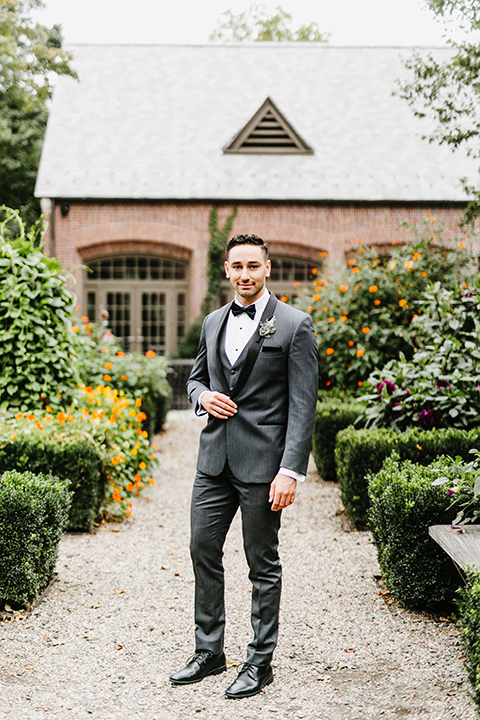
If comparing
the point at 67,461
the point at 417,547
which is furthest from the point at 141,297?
the point at 417,547

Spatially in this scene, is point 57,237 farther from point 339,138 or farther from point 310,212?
point 339,138

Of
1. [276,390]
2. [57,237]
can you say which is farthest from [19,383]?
[57,237]

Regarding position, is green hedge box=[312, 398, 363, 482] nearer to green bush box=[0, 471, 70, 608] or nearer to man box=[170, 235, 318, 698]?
green bush box=[0, 471, 70, 608]

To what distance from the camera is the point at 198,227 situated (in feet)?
55.2

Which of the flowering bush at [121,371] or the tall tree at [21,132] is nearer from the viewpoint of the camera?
the flowering bush at [121,371]

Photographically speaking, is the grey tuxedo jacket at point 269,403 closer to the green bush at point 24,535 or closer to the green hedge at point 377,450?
the green bush at point 24,535

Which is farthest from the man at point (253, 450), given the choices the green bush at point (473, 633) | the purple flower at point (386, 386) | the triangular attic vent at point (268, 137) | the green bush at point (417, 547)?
the triangular attic vent at point (268, 137)

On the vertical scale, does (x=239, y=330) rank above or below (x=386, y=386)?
above

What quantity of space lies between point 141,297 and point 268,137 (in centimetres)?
455

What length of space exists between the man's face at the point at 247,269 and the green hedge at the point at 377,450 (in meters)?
2.55

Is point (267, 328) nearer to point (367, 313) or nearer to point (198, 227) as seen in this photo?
point (367, 313)

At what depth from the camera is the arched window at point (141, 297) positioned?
1736 centimetres

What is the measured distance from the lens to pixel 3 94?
19281mm

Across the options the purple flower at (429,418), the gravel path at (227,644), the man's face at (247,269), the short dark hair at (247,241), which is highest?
the short dark hair at (247,241)
